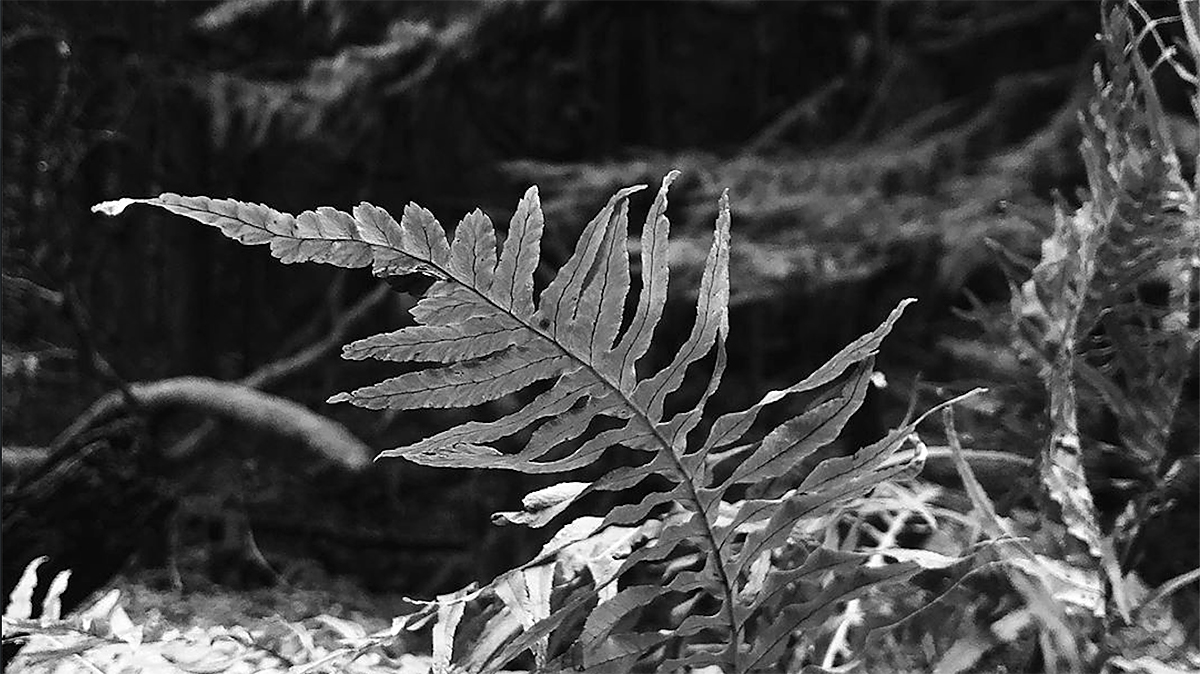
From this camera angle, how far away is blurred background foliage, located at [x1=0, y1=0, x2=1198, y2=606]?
0.94 metres

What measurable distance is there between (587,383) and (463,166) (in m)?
1.31

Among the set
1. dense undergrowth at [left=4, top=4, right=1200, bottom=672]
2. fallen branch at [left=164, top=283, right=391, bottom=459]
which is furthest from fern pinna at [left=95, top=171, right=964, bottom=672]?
fallen branch at [left=164, top=283, right=391, bottom=459]

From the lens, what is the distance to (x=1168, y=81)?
1057 millimetres

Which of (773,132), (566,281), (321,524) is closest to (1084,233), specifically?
(566,281)

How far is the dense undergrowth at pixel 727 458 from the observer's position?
0.13 metres

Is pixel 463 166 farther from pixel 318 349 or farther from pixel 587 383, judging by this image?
pixel 587 383

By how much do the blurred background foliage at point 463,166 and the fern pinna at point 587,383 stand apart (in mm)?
746

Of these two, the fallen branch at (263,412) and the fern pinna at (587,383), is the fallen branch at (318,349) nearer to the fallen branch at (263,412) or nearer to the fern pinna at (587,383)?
the fallen branch at (263,412)

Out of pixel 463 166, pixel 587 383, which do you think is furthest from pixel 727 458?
pixel 463 166

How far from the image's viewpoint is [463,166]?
1404mm

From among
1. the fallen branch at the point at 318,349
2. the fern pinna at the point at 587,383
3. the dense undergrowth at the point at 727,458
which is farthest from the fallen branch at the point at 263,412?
the fern pinna at the point at 587,383

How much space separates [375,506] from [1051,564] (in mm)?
962

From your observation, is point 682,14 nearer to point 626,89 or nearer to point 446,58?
point 626,89

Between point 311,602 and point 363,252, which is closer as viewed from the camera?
point 363,252
